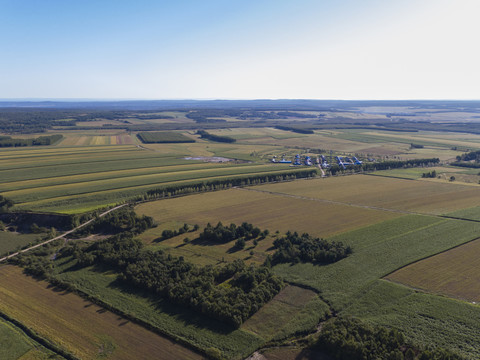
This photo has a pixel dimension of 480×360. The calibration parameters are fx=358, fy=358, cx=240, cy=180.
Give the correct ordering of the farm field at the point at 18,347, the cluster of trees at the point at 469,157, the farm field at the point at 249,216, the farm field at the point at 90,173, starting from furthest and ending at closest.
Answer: the cluster of trees at the point at 469,157, the farm field at the point at 90,173, the farm field at the point at 249,216, the farm field at the point at 18,347

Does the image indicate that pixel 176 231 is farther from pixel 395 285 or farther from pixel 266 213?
pixel 395 285

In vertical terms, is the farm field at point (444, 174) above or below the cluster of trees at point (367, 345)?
above

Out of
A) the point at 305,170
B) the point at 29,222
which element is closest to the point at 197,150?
the point at 305,170

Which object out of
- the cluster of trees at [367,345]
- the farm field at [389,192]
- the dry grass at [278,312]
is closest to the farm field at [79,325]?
the dry grass at [278,312]

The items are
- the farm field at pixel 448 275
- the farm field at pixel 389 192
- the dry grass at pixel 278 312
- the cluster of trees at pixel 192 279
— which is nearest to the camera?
the dry grass at pixel 278 312

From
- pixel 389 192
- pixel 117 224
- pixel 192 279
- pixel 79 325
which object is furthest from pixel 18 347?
pixel 389 192

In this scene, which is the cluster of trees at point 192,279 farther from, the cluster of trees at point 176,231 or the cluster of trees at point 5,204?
the cluster of trees at point 5,204
